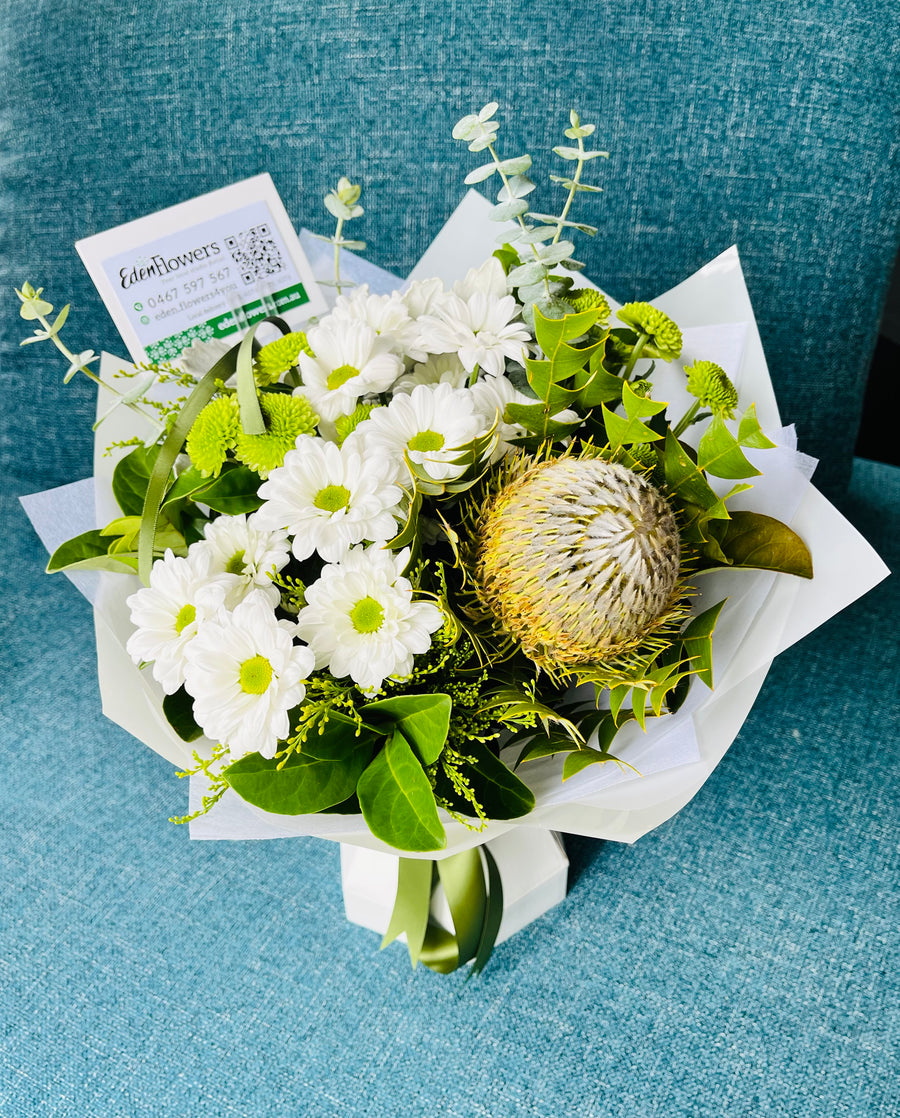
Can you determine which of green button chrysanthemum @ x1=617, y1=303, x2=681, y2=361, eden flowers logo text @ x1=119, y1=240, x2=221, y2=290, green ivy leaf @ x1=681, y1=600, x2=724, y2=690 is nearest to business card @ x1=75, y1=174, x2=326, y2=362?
eden flowers logo text @ x1=119, y1=240, x2=221, y2=290

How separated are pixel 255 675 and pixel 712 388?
0.27 m

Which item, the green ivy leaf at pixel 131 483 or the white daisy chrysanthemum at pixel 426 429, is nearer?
the white daisy chrysanthemum at pixel 426 429

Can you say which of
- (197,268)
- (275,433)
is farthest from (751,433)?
(197,268)

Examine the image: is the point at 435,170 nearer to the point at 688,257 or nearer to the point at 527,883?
the point at 688,257

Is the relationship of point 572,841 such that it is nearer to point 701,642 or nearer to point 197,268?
point 701,642

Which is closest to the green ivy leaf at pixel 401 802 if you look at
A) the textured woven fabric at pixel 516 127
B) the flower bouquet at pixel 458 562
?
the flower bouquet at pixel 458 562

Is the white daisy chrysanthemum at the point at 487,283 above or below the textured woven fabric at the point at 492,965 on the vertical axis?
above

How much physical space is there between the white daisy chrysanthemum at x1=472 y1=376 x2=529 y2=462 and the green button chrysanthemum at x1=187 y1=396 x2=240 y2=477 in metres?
0.12

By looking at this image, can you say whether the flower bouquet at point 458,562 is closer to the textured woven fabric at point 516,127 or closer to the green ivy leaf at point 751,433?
the green ivy leaf at point 751,433

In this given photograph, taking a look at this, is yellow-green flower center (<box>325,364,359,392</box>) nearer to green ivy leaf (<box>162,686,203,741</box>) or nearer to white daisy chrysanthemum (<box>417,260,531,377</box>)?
white daisy chrysanthemum (<box>417,260,531,377</box>)

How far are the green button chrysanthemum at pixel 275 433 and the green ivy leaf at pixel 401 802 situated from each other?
5.6 inches

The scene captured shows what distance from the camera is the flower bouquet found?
37cm

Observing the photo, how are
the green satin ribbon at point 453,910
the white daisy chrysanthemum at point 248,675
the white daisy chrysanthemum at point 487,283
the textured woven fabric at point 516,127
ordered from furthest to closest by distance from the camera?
1. the textured woven fabric at point 516,127
2. the green satin ribbon at point 453,910
3. the white daisy chrysanthemum at point 487,283
4. the white daisy chrysanthemum at point 248,675

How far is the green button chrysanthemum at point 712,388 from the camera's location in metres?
0.44
